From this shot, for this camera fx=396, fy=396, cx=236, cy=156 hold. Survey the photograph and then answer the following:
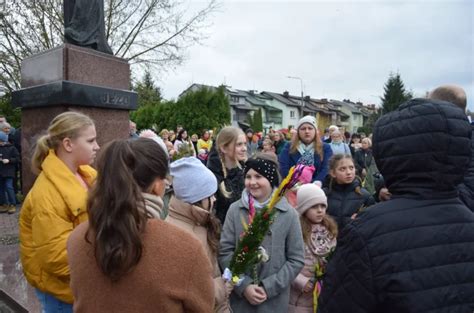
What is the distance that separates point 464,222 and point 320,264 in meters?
1.76

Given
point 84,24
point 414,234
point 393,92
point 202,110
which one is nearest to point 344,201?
point 414,234

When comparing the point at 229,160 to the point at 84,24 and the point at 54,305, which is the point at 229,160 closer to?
the point at 54,305

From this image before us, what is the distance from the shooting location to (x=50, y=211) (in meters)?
2.20

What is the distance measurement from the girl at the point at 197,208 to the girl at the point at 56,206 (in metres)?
0.54

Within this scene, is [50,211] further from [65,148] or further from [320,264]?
[320,264]

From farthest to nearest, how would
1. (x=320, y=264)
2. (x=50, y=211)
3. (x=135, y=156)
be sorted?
(x=320, y=264), (x=50, y=211), (x=135, y=156)

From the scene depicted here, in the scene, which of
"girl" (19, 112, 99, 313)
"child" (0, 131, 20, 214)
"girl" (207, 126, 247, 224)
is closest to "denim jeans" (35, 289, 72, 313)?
"girl" (19, 112, 99, 313)

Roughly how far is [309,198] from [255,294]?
910 mm

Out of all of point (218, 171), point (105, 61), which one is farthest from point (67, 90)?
point (218, 171)

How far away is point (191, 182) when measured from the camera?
241 cm

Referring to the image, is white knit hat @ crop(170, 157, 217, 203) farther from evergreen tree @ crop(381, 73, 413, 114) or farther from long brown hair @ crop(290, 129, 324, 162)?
evergreen tree @ crop(381, 73, 413, 114)

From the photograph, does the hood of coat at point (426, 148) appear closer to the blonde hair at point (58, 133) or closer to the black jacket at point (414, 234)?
the black jacket at point (414, 234)

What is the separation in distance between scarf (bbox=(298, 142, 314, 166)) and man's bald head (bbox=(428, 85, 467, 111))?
2019 mm

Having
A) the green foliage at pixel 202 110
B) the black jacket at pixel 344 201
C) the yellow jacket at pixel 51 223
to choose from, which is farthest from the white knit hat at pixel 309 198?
the green foliage at pixel 202 110
